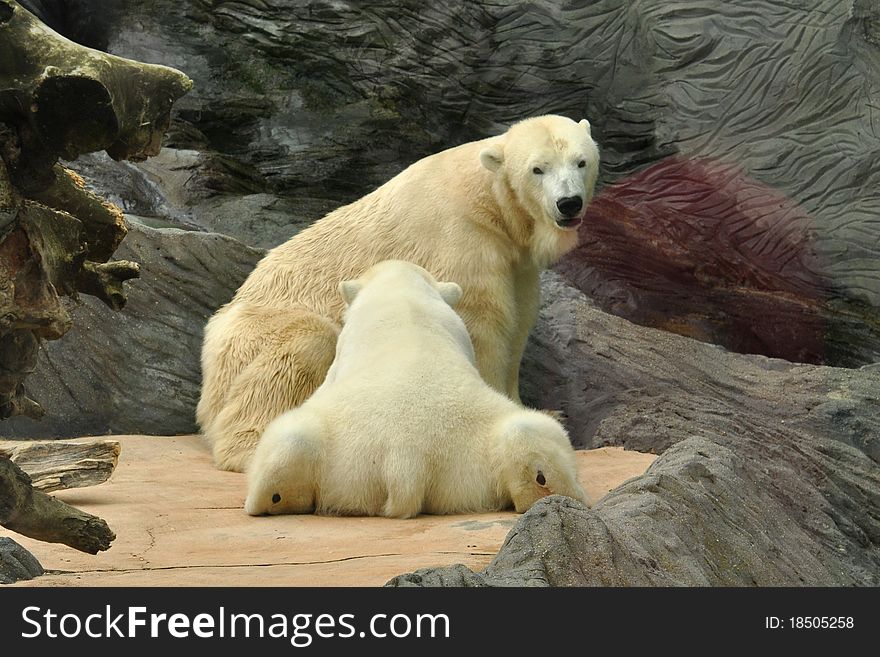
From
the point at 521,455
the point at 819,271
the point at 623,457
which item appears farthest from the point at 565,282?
the point at 521,455

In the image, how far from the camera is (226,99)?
1036 cm

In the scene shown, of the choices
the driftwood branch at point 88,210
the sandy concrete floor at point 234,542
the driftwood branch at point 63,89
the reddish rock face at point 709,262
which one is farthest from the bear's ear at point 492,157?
the driftwood branch at point 63,89

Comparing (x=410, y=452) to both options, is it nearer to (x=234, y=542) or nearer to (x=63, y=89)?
(x=234, y=542)

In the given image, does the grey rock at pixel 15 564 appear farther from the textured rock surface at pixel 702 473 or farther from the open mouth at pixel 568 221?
the open mouth at pixel 568 221

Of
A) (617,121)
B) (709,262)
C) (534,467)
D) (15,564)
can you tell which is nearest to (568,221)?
(534,467)

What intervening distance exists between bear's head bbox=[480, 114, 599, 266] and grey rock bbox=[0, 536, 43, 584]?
371 cm

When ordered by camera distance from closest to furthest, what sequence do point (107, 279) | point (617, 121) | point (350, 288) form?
point (107, 279) < point (350, 288) < point (617, 121)

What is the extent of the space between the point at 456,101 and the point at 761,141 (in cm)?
280

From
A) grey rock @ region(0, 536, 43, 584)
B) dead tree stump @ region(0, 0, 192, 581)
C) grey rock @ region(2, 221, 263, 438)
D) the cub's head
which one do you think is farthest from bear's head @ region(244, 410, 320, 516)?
grey rock @ region(2, 221, 263, 438)

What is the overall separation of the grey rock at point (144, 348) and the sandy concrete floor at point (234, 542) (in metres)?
1.54

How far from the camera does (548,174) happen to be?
6.23 meters

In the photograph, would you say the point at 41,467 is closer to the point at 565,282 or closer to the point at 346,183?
the point at 565,282

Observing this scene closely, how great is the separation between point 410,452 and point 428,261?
2.46 m

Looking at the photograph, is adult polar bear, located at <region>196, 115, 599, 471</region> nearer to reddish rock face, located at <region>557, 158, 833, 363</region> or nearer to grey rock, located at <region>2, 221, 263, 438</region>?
grey rock, located at <region>2, 221, 263, 438</region>
